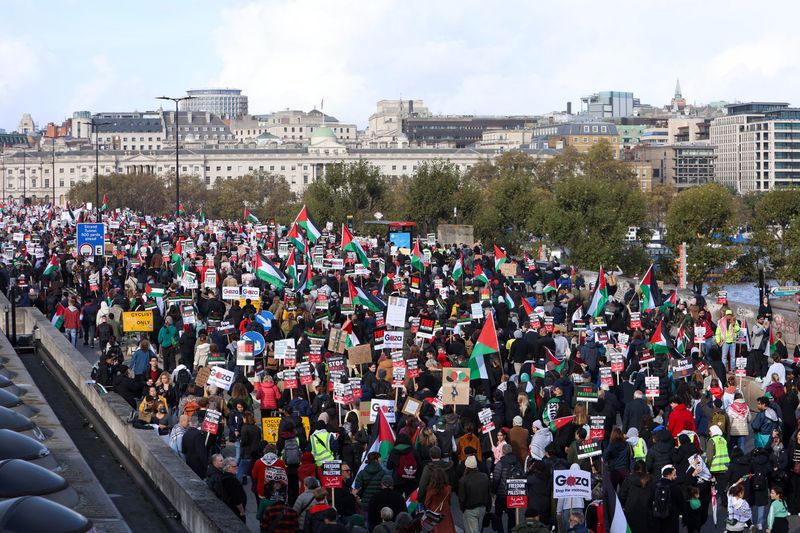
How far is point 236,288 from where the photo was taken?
90.5 ft

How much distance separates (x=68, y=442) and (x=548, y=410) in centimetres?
631

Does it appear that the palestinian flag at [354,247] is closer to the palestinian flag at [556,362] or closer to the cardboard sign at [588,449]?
the palestinian flag at [556,362]

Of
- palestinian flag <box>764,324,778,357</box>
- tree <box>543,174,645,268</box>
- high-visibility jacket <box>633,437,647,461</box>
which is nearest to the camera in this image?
high-visibility jacket <box>633,437,647,461</box>

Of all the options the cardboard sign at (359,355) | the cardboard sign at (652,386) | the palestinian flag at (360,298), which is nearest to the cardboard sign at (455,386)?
the cardboard sign at (652,386)

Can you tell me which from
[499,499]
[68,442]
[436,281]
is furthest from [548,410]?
[436,281]

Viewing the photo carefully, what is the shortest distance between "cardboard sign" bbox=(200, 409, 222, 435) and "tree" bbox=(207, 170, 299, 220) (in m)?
96.3

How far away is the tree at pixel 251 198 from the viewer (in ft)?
394

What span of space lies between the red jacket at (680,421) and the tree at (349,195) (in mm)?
64428

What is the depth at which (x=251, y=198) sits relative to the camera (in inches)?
5148

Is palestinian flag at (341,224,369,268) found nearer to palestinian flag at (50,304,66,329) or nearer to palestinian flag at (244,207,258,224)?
palestinian flag at (50,304,66,329)

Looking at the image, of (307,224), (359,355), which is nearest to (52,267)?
(307,224)

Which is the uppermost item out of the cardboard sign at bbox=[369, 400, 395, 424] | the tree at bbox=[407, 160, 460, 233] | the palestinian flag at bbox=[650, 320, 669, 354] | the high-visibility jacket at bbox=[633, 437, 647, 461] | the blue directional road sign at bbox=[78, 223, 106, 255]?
the tree at bbox=[407, 160, 460, 233]

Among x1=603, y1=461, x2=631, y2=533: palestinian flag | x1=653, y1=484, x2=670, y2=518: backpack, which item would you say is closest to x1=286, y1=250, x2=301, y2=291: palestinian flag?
x1=653, y1=484, x2=670, y2=518: backpack

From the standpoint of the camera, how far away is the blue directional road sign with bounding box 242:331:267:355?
2272cm
